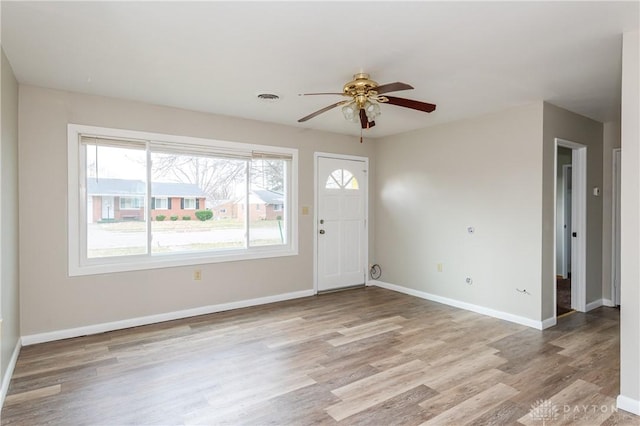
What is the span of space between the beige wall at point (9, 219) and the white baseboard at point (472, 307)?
14.8 ft

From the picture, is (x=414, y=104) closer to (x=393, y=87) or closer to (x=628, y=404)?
(x=393, y=87)

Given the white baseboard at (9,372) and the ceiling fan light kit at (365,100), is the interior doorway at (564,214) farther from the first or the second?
the white baseboard at (9,372)

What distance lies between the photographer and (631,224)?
2.29 m

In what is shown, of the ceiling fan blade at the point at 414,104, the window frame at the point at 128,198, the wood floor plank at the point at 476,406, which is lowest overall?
the wood floor plank at the point at 476,406

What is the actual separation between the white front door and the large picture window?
533mm

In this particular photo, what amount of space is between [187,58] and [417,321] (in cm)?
349

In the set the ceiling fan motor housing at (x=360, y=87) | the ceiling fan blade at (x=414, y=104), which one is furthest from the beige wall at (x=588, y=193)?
the ceiling fan motor housing at (x=360, y=87)

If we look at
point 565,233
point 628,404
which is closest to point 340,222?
point 628,404

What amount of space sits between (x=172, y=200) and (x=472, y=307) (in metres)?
3.89

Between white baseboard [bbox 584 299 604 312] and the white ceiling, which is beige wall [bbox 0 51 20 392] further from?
white baseboard [bbox 584 299 604 312]

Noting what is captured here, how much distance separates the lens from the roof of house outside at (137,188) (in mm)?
3729

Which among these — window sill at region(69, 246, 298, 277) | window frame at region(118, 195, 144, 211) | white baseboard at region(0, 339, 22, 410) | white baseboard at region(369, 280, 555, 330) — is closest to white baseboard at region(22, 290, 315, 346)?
white baseboard at region(0, 339, 22, 410)

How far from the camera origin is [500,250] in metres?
4.19

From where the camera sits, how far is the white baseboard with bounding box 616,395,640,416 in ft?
7.52
